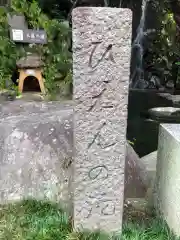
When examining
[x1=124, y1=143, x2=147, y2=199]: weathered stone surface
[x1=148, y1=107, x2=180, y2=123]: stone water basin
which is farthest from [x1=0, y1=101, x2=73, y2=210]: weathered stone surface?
[x1=148, y1=107, x2=180, y2=123]: stone water basin

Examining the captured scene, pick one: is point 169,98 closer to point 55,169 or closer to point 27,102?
point 27,102

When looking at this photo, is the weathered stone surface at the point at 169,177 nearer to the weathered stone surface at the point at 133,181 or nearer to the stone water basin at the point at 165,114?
the weathered stone surface at the point at 133,181

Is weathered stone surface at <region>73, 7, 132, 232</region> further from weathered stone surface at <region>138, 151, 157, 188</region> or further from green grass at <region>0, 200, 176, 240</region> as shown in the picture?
weathered stone surface at <region>138, 151, 157, 188</region>

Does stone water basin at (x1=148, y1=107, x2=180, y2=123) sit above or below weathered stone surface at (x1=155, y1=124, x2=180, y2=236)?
below

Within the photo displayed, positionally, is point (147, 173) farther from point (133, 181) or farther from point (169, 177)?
point (169, 177)

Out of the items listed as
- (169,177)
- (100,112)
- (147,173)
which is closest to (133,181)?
(147,173)

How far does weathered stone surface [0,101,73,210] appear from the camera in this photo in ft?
10.4

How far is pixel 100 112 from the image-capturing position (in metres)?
2.31

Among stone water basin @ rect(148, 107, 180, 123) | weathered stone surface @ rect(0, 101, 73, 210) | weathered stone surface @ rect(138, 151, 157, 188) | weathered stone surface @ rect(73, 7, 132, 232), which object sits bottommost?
stone water basin @ rect(148, 107, 180, 123)

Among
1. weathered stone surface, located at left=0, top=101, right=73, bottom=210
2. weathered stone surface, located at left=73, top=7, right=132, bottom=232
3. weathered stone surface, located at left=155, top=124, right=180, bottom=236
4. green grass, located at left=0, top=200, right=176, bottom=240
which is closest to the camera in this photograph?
weathered stone surface, located at left=73, top=7, right=132, bottom=232

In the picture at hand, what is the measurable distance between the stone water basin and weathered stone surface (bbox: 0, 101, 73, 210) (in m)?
5.32

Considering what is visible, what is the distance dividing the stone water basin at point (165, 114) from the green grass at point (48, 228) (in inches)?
239

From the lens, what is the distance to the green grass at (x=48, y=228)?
242 centimetres

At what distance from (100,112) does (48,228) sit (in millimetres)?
967
